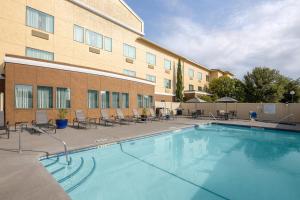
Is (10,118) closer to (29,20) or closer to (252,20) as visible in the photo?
(29,20)

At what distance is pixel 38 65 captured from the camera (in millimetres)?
12977

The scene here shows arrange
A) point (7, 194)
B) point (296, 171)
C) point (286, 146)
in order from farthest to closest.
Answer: point (286, 146)
point (296, 171)
point (7, 194)

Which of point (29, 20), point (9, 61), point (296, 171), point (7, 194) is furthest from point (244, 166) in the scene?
point (29, 20)

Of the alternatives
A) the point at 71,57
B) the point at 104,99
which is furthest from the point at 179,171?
the point at 71,57

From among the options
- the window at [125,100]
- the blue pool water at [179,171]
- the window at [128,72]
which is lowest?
the blue pool water at [179,171]

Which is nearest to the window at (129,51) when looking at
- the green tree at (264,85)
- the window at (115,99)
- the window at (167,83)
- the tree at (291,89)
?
the window at (115,99)

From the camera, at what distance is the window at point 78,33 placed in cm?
1942

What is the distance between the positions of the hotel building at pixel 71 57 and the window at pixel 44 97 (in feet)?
0.20

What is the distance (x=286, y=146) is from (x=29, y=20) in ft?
65.8

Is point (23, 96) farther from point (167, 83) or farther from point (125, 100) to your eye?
point (167, 83)

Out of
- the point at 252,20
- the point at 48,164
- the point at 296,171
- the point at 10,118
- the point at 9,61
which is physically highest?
the point at 252,20

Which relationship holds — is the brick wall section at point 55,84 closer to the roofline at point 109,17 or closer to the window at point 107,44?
the window at point 107,44

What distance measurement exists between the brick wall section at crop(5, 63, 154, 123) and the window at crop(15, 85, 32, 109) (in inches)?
8.7

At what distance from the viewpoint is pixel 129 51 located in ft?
86.5
